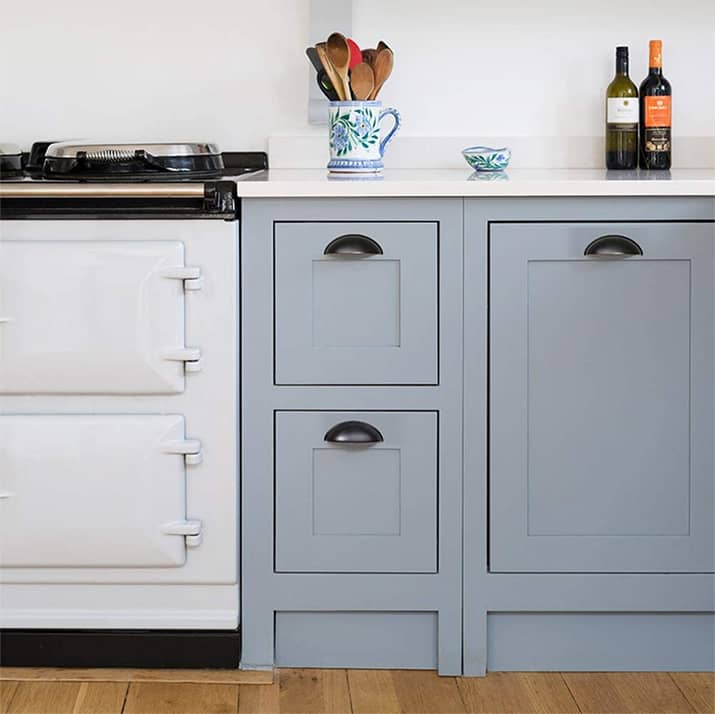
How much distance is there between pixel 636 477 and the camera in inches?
84.8

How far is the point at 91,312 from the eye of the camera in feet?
6.87

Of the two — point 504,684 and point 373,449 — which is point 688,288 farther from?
point 504,684

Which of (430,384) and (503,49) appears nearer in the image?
(430,384)

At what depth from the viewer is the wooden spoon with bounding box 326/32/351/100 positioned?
91.4 inches

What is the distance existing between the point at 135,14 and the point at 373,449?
1.26 m

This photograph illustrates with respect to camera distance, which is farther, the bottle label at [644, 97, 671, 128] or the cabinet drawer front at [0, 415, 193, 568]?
the bottle label at [644, 97, 671, 128]

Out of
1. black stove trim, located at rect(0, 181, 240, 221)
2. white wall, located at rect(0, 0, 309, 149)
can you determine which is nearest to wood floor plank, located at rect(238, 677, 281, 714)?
black stove trim, located at rect(0, 181, 240, 221)

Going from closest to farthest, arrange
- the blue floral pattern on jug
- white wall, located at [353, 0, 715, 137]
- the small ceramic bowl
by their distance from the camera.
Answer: the blue floral pattern on jug
the small ceramic bowl
white wall, located at [353, 0, 715, 137]

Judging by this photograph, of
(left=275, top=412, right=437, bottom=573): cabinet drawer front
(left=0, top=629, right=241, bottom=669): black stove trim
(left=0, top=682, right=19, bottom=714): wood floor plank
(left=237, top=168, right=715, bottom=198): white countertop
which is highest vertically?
(left=237, top=168, right=715, bottom=198): white countertop

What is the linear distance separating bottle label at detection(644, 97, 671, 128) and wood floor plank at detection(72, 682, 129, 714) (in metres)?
Result: 1.63

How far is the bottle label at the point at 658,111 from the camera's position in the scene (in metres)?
2.64

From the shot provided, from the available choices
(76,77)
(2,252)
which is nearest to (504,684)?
(2,252)

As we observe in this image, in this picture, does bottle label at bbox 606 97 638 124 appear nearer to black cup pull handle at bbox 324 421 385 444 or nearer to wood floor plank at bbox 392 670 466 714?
black cup pull handle at bbox 324 421 385 444

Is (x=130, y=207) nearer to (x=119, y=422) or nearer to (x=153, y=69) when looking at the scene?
(x=119, y=422)
